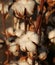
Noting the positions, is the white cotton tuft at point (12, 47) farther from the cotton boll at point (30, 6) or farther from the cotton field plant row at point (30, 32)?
the cotton boll at point (30, 6)

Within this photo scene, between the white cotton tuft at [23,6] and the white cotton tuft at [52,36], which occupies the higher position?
the white cotton tuft at [23,6]

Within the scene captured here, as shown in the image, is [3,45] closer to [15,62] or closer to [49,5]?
[15,62]

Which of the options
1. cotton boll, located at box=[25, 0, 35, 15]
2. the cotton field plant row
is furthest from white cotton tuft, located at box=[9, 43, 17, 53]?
cotton boll, located at box=[25, 0, 35, 15]

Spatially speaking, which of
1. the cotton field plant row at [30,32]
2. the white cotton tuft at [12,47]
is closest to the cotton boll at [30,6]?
the cotton field plant row at [30,32]

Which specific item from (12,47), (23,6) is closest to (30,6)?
(23,6)

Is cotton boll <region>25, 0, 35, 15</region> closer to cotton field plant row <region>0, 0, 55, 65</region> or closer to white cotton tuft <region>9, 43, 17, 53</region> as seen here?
cotton field plant row <region>0, 0, 55, 65</region>

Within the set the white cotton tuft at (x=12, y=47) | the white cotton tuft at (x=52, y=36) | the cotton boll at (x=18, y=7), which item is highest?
the cotton boll at (x=18, y=7)

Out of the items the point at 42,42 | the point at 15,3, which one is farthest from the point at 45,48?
the point at 15,3

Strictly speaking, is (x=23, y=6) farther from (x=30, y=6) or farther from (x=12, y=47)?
(x=12, y=47)
